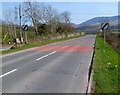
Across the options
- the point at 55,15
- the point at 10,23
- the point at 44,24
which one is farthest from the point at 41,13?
the point at 10,23

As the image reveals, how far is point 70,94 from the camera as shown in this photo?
5887 millimetres

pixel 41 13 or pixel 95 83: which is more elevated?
pixel 41 13

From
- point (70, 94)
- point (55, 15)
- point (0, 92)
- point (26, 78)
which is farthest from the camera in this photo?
point (55, 15)

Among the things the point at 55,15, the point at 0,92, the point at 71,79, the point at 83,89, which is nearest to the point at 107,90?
the point at 83,89

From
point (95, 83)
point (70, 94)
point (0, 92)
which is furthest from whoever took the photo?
point (95, 83)

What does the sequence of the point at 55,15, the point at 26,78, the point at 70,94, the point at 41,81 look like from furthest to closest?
1. the point at 55,15
2. the point at 26,78
3. the point at 41,81
4. the point at 70,94

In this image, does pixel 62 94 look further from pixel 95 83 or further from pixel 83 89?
pixel 95 83

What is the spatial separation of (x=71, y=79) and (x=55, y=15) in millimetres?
53086

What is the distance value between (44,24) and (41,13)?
10.1 ft

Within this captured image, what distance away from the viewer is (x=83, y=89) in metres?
6.42

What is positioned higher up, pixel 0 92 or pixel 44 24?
pixel 44 24

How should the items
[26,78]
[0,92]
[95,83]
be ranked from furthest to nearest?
[26,78]
[95,83]
[0,92]

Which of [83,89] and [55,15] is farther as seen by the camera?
[55,15]

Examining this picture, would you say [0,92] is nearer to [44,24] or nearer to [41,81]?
[41,81]
